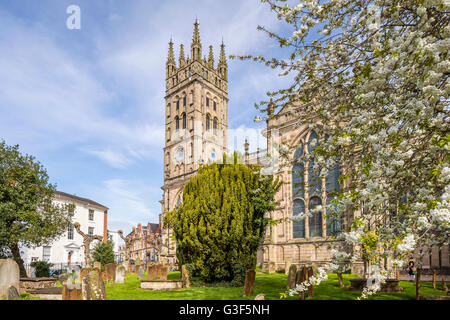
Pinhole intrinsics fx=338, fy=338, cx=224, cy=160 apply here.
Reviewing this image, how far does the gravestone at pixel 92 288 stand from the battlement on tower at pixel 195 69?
55186 mm

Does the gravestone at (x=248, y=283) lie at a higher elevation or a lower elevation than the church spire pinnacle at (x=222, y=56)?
lower

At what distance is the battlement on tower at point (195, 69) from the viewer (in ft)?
209

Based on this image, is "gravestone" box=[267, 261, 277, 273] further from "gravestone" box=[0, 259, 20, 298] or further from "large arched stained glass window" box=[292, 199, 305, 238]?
"gravestone" box=[0, 259, 20, 298]

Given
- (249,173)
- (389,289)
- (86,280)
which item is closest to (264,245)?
(249,173)

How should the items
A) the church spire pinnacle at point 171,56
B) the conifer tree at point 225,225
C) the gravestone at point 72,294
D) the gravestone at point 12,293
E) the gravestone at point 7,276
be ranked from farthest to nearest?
the church spire pinnacle at point 171,56 < the conifer tree at point 225,225 < the gravestone at point 7,276 < the gravestone at point 12,293 < the gravestone at point 72,294

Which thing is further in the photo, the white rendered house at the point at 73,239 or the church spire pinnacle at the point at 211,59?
the church spire pinnacle at the point at 211,59

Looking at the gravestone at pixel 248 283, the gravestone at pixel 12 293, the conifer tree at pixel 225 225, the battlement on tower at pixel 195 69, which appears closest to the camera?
the gravestone at pixel 12 293

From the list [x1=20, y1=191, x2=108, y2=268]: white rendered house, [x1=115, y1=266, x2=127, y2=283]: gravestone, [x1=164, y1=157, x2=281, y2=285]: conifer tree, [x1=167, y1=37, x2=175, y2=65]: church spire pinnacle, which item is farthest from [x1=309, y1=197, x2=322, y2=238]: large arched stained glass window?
[x1=167, y1=37, x2=175, y2=65]: church spire pinnacle

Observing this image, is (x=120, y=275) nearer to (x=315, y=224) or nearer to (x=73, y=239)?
(x=315, y=224)

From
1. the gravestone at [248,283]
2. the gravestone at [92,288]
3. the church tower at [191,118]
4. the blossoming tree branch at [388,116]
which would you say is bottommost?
the gravestone at [248,283]

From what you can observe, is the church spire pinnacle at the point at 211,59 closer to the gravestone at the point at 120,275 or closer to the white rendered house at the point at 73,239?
the white rendered house at the point at 73,239

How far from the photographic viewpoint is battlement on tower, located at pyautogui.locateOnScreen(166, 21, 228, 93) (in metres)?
63.6

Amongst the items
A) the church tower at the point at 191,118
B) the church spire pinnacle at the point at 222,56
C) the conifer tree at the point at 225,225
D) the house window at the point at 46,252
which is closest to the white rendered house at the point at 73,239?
the house window at the point at 46,252
